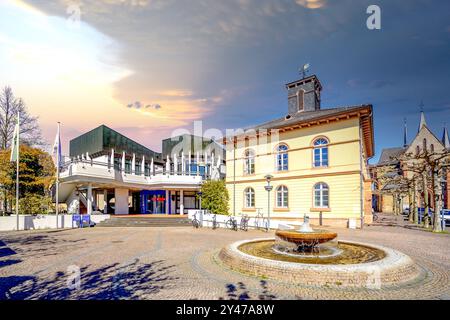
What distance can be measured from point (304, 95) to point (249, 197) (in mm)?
12030

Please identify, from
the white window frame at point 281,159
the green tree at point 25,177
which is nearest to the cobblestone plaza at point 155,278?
the green tree at point 25,177

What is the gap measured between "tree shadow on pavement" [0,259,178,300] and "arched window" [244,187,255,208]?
16505 millimetres

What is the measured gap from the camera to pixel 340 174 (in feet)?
61.8

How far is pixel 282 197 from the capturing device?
71.3 ft

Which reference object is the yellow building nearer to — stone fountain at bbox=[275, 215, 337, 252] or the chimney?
the chimney

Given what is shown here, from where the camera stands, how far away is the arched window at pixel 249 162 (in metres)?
24.1

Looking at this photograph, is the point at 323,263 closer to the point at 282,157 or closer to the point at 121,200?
the point at 282,157

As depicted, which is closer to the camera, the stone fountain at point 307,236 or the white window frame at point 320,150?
the stone fountain at point 307,236

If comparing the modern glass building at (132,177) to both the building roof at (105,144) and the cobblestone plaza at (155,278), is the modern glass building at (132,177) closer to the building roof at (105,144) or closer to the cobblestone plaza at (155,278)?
the building roof at (105,144)

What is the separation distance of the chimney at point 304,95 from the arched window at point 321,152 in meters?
6.31

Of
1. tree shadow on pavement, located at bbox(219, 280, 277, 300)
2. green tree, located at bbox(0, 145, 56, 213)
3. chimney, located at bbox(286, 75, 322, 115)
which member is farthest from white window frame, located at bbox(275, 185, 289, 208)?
green tree, located at bbox(0, 145, 56, 213)

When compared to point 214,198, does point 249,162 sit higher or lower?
higher

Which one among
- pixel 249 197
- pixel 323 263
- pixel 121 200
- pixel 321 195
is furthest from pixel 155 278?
pixel 121 200
